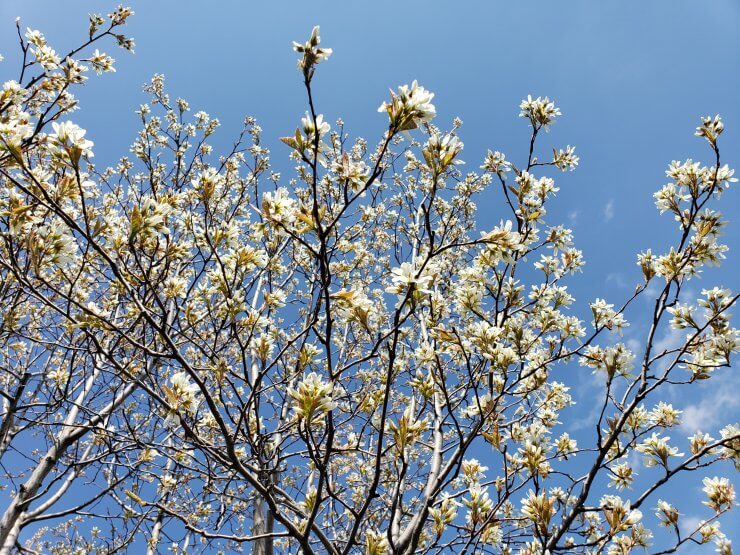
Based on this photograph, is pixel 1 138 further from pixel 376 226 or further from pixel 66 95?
pixel 376 226

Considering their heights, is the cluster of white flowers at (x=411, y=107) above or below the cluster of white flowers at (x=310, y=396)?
above

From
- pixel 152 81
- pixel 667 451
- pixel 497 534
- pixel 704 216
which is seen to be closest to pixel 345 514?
pixel 497 534

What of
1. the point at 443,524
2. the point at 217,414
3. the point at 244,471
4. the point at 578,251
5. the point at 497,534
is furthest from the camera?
the point at 578,251

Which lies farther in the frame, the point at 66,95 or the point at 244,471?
the point at 66,95

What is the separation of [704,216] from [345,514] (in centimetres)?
509

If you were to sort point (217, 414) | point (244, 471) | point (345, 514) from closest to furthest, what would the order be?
1. point (217, 414)
2. point (244, 471)
3. point (345, 514)

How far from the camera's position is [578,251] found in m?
3.09

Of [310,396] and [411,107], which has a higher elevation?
[411,107]

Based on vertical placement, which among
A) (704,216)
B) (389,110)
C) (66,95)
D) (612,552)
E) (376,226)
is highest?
(376,226)

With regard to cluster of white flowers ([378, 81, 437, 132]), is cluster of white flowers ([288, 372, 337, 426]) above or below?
below

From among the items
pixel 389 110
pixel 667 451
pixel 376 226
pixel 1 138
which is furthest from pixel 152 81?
pixel 667 451

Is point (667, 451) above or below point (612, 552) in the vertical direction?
above

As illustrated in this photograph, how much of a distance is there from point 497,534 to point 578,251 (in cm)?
188

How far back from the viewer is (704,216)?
245 cm
